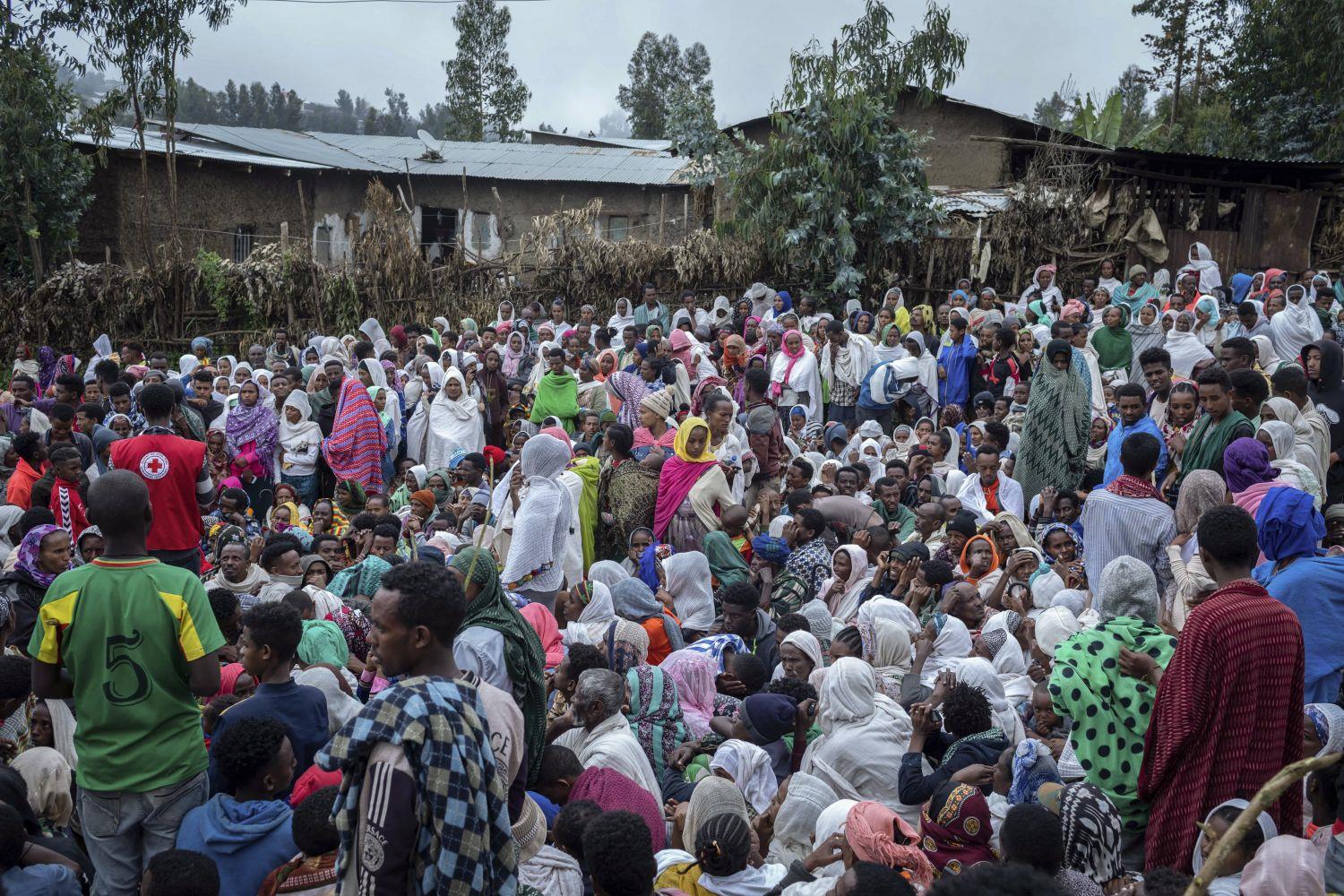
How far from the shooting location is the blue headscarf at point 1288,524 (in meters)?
4.50

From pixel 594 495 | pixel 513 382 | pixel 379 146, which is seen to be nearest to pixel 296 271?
pixel 513 382

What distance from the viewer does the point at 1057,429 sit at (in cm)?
885

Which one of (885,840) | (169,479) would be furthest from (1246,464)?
(169,479)

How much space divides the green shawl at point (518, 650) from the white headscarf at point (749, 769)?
76 cm

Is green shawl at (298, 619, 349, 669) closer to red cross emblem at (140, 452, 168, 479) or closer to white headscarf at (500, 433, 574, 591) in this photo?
white headscarf at (500, 433, 574, 591)

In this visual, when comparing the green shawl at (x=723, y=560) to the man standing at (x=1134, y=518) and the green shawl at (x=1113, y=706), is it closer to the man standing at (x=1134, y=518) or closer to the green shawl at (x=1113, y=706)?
the man standing at (x=1134, y=518)

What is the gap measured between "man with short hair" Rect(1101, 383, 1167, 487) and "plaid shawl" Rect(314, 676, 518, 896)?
5.24 m

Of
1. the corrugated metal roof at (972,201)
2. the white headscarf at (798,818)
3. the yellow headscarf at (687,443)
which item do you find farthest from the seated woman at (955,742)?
the corrugated metal roof at (972,201)

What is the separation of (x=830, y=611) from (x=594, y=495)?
1.85 m

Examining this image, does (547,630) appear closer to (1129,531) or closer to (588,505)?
(588,505)

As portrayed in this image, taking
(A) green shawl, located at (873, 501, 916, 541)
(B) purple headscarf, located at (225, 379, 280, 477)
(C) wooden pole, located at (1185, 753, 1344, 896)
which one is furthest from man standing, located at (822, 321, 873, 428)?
(C) wooden pole, located at (1185, 753, 1344, 896)

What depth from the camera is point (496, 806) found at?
259cm

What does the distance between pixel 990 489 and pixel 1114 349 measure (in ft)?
11.5

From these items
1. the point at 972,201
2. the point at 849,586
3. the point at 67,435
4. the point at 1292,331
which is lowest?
the point at 849,586
